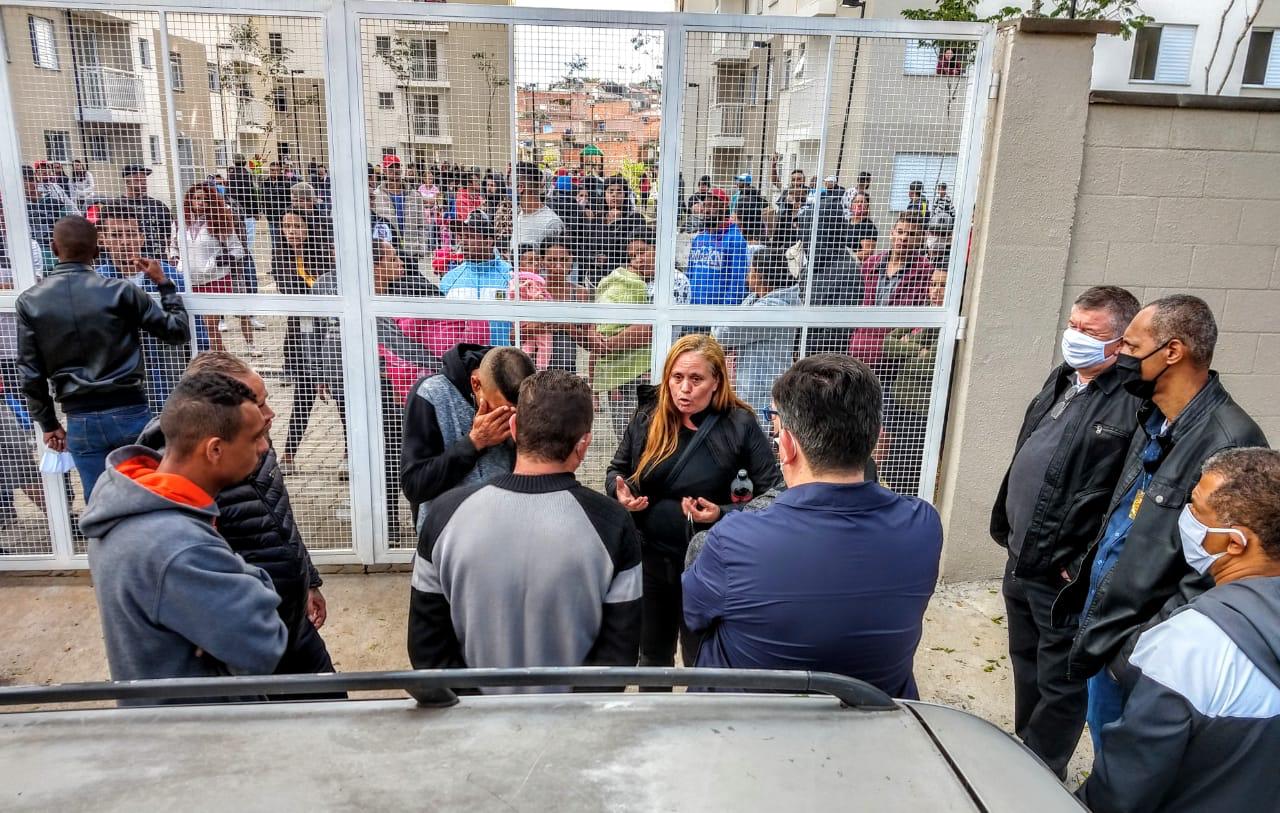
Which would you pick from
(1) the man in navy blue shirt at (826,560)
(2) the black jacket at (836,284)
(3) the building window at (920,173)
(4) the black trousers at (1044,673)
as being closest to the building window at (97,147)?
(2) the black jacket at (836,284)

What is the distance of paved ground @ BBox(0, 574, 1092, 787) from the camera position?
11.5ft

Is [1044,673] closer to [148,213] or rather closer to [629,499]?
[629,499]

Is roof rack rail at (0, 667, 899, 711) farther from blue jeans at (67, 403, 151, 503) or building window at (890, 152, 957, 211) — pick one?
building window at (890, 152, 957, 211)

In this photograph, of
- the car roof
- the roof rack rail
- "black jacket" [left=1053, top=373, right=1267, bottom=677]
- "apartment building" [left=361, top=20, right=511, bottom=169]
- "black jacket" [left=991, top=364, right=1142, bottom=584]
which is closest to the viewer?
the car roof

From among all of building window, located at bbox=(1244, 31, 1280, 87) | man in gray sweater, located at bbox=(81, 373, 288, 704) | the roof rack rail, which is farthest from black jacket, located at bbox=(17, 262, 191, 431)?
building window, located at bbox=(1244, 31, 1280, 87)

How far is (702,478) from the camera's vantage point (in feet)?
9.37

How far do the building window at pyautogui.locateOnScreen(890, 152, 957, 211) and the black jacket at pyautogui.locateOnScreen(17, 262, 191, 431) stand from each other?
3.57 metres

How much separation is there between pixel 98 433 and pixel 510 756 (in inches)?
138

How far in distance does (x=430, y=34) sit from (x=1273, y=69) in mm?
23586

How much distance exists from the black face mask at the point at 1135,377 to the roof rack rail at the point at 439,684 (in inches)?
68.0

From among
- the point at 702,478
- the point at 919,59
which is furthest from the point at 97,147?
the point at 919,59

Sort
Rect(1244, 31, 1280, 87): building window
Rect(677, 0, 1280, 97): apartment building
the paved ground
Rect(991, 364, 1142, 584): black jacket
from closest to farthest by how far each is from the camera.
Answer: Rect(991, 364, 1142, 584): black jacket
the paved ground
Rect(677, 0, 1280, 97): apartment building
Rect(1244, 31, 1280, 87): building window

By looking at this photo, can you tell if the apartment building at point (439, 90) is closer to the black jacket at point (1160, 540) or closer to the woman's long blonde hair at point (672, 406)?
the woman's long blonde hair at point (672, 406)

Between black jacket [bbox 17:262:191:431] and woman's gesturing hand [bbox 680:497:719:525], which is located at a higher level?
black jacket [bbox 17:262:191:431]
